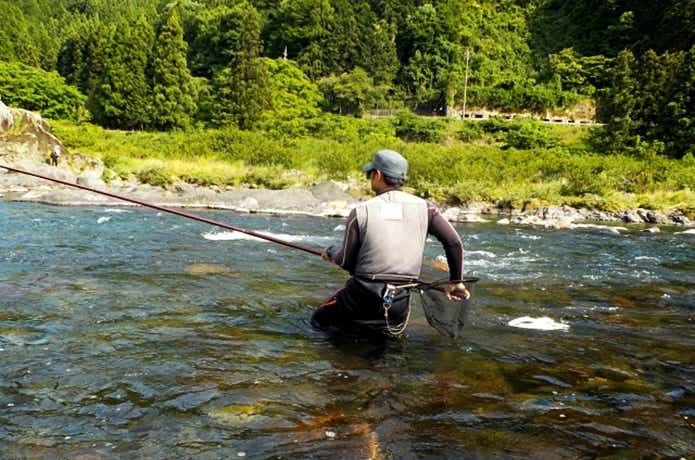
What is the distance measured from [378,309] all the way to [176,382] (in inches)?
69.8

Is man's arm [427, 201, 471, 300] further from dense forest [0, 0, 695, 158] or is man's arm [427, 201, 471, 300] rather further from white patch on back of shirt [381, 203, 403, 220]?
dense forest [0, 0, 695, 158]

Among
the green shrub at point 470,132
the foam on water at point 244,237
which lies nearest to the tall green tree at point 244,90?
the green shrub at point 470,132

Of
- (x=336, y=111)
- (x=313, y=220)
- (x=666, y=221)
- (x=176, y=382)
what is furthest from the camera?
(x=336, y=111)

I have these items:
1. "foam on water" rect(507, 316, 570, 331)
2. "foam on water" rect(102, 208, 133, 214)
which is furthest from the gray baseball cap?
"foam on water" rect(102, 208, 133, 214)

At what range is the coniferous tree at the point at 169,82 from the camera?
49.7 m

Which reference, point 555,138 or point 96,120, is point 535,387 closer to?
point 555,138

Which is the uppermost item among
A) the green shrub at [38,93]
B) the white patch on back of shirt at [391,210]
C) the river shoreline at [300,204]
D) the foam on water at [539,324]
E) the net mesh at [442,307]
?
the green shrub at [38,93]

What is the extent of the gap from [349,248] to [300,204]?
58.6 feet

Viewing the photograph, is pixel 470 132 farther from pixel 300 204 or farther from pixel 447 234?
pixel 447 234

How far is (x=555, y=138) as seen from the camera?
47.2 metres

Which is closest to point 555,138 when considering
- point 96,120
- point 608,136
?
point 608,136

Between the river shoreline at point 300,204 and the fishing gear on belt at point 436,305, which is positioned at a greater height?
the fishing gear on belt at point 436,305

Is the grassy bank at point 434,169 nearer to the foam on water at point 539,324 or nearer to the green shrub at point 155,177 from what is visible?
the green shrub at point 155,177

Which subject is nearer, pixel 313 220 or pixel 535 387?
pixel 535 387
